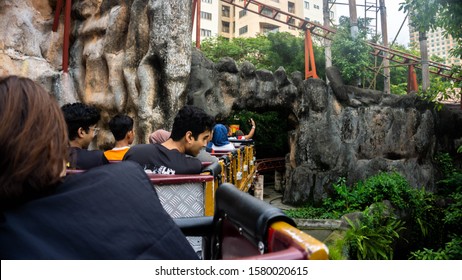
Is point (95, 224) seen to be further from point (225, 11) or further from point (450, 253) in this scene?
point (225, 11)

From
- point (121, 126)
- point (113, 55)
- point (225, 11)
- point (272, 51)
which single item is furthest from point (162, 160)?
point (225, 11)

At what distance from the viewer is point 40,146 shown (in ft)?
2.71

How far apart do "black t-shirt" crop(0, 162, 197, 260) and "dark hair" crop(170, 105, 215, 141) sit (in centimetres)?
146

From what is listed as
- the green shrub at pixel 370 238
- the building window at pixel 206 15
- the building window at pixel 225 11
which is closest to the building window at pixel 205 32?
the building window at pixel 206 15

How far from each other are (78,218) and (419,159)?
11.7 m

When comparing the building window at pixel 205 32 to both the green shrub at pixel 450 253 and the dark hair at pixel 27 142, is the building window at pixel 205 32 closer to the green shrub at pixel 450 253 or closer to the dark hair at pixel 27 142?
the green shrub at pixel 450 253

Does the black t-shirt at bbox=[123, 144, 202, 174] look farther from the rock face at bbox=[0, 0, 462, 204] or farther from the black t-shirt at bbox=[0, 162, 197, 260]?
the rock face at bbox=[0, 0, 462, 204]

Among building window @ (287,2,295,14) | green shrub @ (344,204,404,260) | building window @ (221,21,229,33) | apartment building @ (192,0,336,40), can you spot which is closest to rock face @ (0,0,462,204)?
green shrub @ (344,204,404,260)

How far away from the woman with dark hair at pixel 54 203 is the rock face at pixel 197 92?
697 centimetres

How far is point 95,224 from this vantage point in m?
0.85

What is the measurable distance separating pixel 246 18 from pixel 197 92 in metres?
23.5

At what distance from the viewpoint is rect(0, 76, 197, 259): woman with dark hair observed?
801 millimetres

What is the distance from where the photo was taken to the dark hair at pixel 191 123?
243 cm

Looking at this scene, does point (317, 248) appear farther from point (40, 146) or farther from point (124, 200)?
point (40, 146)
